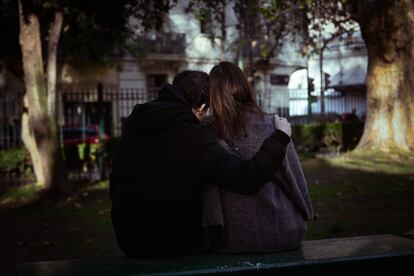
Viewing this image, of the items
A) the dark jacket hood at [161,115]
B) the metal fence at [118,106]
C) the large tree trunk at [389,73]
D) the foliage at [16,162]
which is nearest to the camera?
the dark jacket hood at [161,115]

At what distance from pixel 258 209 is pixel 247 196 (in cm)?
9

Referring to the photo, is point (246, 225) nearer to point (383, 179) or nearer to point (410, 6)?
point (383, 179)

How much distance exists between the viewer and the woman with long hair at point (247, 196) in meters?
3.24

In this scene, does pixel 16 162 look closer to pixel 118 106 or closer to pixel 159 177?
pixel 118 106

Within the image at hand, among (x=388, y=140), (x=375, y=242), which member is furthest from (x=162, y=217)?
(x=388, y=140)

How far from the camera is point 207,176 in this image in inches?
126

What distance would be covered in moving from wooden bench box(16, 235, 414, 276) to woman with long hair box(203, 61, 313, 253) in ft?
0.28

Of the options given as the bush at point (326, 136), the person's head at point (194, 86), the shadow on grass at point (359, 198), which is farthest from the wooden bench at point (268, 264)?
the bush at point (326, 136)

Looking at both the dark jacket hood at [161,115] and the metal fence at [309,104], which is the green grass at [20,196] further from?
the metal fence at [309,104]

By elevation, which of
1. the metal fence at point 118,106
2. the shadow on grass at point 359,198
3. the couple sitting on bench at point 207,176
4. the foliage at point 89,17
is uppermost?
the foliage at point 89,17

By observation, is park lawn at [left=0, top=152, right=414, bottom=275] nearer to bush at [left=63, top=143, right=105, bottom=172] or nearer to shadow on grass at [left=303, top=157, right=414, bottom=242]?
shadow on grass at [left=303, top=157, right=414, bottom=242]

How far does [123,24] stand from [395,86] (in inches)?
232

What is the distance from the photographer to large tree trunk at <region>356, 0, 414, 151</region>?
42.3 ft

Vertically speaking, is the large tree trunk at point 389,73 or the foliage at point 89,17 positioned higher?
the foliage at point 89,17
